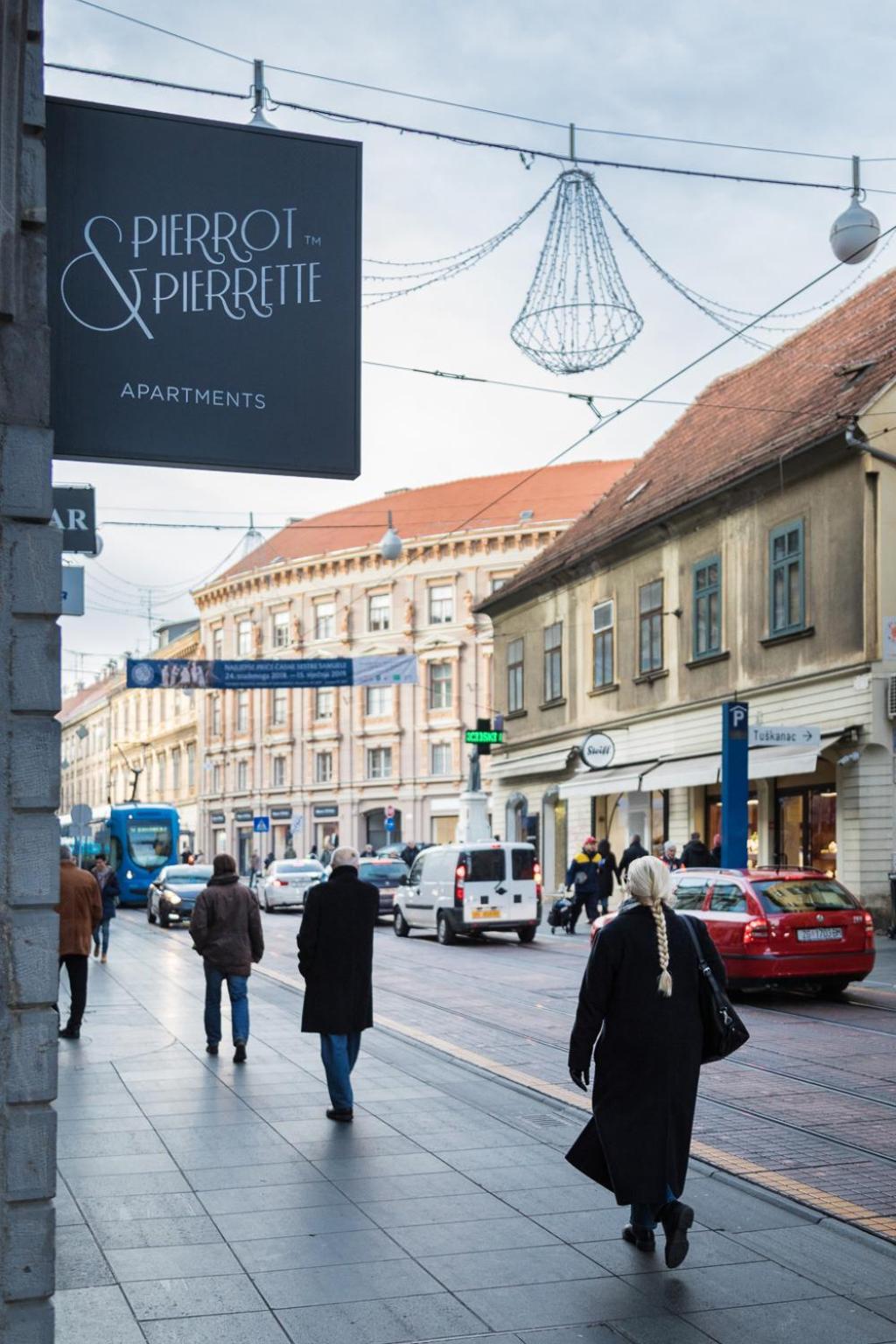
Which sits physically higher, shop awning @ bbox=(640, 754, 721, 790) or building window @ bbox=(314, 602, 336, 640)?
building window @ bbox=(314, 602, 336, 640)

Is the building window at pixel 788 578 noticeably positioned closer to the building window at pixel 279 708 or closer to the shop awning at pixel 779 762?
the shop awning at pixel 779 762

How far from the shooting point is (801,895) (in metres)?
17.9

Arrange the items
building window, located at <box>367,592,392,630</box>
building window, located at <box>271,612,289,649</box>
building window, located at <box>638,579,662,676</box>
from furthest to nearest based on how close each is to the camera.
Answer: building window, located at <box>271,612,289,649</box>
building window, located at <box>367,592,392,630</box>
building window, located at <box>638,579,662,676</box>

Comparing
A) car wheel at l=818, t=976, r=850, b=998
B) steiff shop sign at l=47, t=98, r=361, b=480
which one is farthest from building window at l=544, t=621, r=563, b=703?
steiff shop sign at l=47, t=98, r=361, b=480

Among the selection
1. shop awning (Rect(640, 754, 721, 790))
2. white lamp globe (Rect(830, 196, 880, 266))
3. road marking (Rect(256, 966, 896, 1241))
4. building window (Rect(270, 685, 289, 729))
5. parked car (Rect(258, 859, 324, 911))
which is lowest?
parked car (Rect(258, 859, 324, 911))

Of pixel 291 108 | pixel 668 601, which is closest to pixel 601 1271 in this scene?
pixel 291 108

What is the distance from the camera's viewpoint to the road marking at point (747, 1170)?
7652mm

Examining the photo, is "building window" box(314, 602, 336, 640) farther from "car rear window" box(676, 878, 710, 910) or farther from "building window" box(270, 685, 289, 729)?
"car rear window" box(676, 878, 710, 910)

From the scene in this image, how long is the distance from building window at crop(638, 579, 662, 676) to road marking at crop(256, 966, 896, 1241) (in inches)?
857

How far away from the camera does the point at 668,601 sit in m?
34.2

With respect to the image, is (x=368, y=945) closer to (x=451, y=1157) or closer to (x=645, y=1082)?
(x=451, y=1157)

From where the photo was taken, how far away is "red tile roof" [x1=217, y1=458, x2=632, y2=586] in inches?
2785

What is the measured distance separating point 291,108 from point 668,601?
24.3m

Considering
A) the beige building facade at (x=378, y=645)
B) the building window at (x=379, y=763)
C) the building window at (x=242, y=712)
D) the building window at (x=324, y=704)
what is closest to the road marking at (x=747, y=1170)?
the beige building facade at (x=378, y=645)
